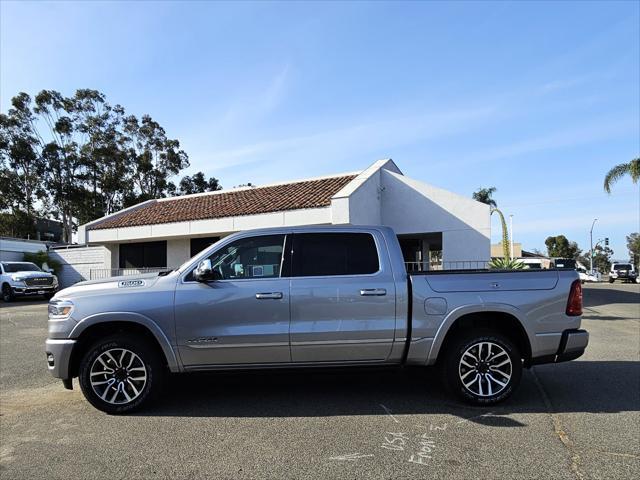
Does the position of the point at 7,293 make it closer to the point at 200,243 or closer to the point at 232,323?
the point at 200,243

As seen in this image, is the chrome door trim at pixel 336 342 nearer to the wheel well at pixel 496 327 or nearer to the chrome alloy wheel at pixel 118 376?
the wheel well at pixel 496 327

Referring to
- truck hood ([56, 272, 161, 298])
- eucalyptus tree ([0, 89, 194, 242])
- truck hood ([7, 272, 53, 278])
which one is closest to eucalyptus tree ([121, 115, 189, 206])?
eucalyptus tree ([0, 89, 194, 242])

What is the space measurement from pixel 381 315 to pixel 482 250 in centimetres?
1210

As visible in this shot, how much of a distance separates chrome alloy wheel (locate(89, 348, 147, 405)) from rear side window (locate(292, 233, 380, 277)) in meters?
1.95

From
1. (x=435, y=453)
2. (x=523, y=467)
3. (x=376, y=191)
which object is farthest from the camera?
(x=376, y=191)

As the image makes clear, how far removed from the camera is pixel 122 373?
5.05m

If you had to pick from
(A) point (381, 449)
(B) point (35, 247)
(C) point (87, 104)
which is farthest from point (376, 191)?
(C) point (87, 104)

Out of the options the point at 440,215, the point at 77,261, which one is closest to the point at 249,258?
the point at 440,215

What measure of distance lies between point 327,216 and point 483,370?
10.8 m

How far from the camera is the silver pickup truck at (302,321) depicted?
4977 mm

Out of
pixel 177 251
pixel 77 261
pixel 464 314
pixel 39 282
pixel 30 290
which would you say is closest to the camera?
pixel 464 314

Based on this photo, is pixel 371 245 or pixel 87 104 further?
pixel 87 104

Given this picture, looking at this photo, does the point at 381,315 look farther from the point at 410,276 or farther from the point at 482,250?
the point at 482,250

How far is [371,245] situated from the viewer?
5336mm
